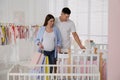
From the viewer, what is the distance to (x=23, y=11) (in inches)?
208

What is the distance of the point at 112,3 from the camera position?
1545 mm

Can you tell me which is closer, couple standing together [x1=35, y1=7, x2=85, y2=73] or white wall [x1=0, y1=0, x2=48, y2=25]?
couple standing together [x1=35, y1=7, x2=85, y2=73]

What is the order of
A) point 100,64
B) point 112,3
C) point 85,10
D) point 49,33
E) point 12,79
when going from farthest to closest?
1. point 85,10
2. point 49,33
3. point 100,64
4. point 12,79
5. point 112,3

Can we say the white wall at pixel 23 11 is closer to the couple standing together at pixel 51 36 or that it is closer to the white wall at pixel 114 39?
the couple standing together at pixel 51 36

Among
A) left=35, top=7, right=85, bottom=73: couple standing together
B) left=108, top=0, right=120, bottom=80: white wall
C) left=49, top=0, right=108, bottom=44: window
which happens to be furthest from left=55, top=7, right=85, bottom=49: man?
left=108, top=0, right=120, bottom=80: white wall

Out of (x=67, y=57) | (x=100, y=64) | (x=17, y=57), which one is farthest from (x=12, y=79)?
(x=17, y=57)

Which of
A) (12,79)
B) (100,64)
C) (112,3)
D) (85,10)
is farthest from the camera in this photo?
(85,10)

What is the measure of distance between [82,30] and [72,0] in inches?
25.0

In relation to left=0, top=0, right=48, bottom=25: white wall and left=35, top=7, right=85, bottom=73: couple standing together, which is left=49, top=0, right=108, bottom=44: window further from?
left=35, top=7, right=85, bottom=73: couple standing together

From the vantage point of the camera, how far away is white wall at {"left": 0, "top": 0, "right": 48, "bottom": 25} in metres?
5.23

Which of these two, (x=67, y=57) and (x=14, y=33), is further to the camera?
(x=14, y=33)

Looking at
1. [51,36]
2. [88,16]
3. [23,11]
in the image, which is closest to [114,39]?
[51,36]

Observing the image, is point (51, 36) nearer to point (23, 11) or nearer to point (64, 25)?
point (64, 25)

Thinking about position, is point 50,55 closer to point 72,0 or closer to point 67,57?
point 67,57
